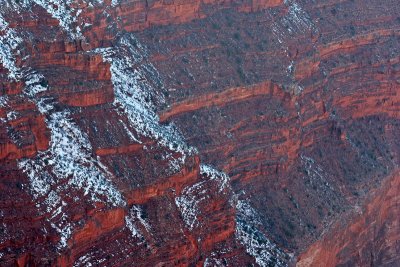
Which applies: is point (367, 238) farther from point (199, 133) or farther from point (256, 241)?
point (199, 133)

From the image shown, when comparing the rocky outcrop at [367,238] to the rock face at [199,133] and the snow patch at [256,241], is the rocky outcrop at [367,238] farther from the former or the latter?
the snow patch at [256,241]

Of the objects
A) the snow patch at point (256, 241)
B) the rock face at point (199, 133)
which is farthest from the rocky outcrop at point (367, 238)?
the snow patch at point (256, 241)

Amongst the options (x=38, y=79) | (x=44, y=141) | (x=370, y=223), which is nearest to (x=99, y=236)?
(x=44, y=141)

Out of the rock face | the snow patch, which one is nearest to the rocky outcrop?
the rock face

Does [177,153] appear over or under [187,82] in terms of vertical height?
under

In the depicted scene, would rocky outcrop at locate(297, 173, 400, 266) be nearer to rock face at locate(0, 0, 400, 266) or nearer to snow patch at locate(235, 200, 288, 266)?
rock face at locate(0, 0, 400, 266)

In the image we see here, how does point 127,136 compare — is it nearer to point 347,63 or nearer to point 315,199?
point 315,199

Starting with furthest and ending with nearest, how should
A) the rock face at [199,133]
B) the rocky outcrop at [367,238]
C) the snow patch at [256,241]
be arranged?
the rocky outcrop at [367,238]
the snow patch at [256,241]
the rock face at [199,133]

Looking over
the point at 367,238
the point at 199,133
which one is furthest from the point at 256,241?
the point at 367,238
